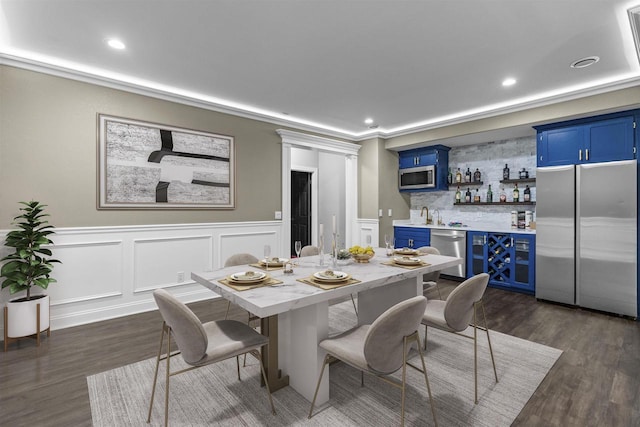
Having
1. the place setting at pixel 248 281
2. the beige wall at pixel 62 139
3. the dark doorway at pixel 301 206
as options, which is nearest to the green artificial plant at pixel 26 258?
the beige wall at pixel 62 139

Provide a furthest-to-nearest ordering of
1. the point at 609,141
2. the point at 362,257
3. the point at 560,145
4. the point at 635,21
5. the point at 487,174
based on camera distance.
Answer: the point at 487,174, the point at 560,145, the point at 609,141, the point at 362,257, the point at 635,21

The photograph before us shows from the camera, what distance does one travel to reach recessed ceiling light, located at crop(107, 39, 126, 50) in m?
2.61

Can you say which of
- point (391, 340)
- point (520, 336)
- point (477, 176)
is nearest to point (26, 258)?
point (391, 340)

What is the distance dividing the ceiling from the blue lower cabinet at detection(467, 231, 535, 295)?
6.10 feet

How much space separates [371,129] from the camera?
215 inches

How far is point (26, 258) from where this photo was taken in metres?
2.72

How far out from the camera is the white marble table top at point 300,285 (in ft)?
5.28

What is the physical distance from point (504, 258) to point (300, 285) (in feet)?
12.9

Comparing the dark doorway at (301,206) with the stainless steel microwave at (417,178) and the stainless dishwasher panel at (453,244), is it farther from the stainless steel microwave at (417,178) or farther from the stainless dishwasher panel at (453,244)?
the stainless dishwasher panel at (453,244)

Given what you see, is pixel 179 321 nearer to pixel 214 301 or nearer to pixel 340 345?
pixel 340 345

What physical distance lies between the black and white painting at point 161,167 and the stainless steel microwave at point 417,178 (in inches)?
131

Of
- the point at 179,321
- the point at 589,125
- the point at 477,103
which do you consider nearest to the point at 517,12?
the point at 477,103

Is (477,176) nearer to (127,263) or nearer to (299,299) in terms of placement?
(299,299)

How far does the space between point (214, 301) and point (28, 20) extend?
10.5 feet
